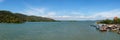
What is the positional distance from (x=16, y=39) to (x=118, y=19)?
6196cm

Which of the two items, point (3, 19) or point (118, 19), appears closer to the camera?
point (118, 19)

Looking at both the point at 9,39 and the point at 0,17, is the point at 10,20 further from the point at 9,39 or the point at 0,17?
the point at 9,39

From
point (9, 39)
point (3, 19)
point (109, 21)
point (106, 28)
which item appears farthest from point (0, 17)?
point (9, 39)

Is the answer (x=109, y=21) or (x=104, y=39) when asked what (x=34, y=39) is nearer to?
(x=104, y=39)

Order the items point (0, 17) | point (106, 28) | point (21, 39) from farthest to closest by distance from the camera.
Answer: point (0, 17) < point (106, 28) < point (21, 39)

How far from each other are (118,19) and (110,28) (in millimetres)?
31789

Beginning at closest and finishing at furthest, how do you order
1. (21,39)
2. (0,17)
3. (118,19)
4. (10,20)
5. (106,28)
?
(21,39) < (106,28) < (118,19) < (10,20) < (0,17)

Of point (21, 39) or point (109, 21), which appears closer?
point (21, 39)

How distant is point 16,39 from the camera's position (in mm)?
33312

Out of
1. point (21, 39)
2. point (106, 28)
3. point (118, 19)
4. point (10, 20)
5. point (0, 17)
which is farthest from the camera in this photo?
point (0, 17)

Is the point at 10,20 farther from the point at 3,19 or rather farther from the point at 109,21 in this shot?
the point at 109,21

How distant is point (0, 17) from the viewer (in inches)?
6275

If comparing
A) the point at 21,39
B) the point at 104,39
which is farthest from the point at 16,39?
the point at 104,39

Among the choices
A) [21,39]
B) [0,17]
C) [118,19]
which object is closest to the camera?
[21,39]
